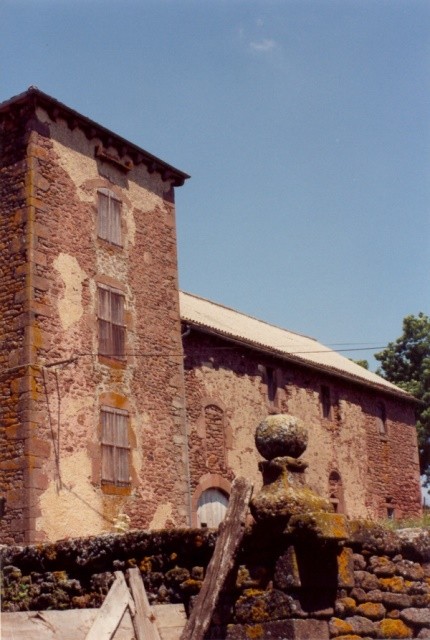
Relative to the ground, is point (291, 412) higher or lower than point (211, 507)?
higher

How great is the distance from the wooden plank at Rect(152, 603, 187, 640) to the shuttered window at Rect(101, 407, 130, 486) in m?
9.18

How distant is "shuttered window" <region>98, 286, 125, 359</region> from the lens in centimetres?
1582

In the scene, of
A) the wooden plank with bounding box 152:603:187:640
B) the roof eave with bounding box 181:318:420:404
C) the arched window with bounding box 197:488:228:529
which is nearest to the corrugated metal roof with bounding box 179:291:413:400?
the roof eave with bounding box 181:318:420:404

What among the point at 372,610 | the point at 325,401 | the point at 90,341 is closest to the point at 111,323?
the point at 90,341

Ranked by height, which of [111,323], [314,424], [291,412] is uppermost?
[111,323]

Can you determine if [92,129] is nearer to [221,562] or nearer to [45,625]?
[221,562]

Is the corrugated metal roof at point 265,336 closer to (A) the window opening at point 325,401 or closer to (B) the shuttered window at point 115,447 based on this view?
(A) the window opening at point 325,401

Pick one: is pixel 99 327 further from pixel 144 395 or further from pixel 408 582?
pixel 408 582

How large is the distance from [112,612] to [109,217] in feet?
41.6

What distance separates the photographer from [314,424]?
888 inches

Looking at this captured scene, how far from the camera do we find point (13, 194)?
15469mm

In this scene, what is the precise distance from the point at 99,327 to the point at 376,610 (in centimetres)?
1035

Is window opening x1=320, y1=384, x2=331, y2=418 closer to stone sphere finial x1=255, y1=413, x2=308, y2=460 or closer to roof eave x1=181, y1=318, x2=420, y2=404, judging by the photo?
roof eave x1=181, y1=318, x2=420, y2=404

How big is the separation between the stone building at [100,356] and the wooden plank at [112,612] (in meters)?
7.92
